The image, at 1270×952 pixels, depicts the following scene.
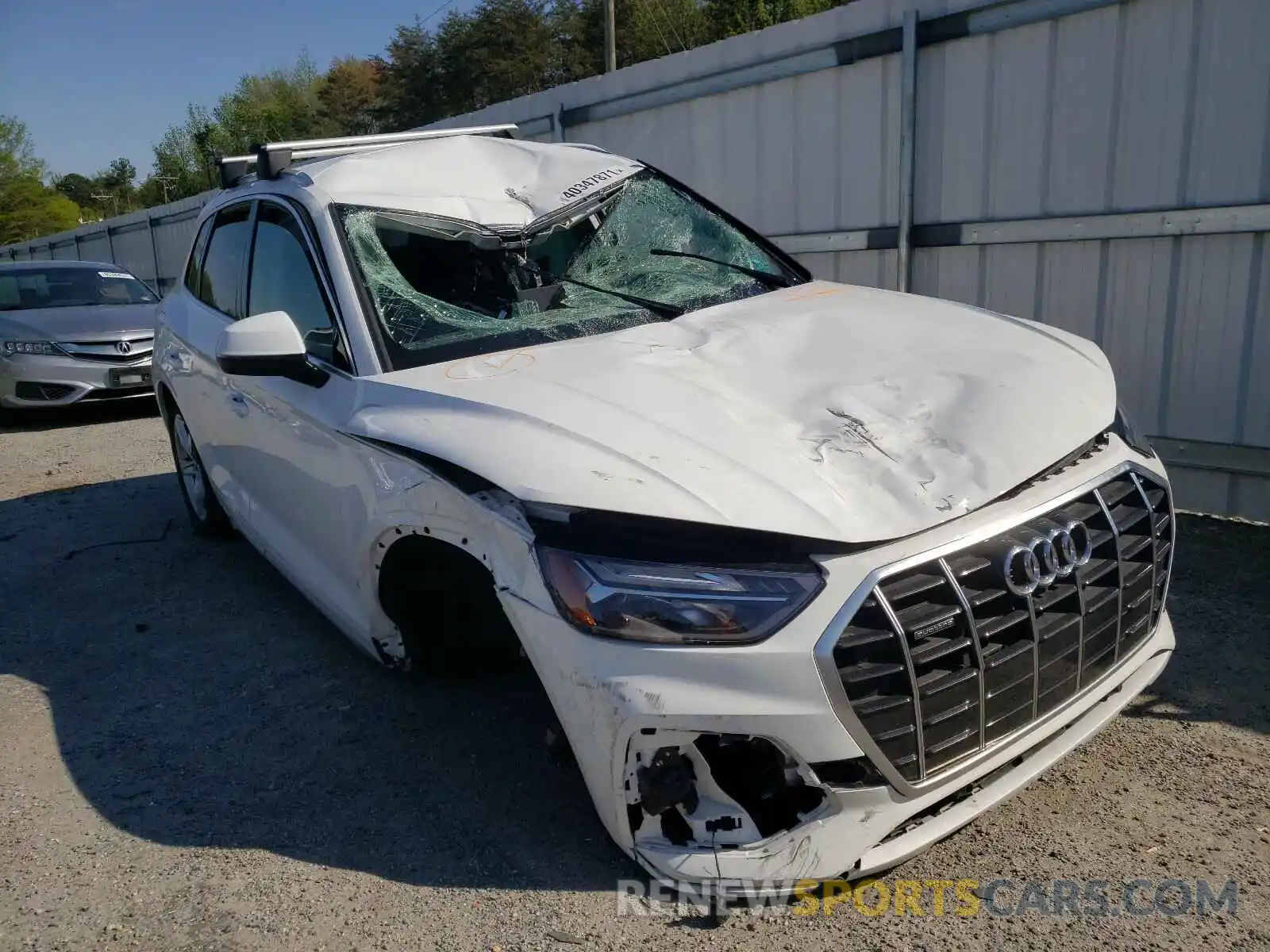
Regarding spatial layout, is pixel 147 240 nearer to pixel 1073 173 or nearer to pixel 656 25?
pixel 1073 173

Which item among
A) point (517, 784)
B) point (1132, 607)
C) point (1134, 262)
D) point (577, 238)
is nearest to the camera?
point (1132, 607)

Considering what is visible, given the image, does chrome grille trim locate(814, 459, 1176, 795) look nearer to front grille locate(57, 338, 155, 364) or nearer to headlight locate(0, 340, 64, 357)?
front grille locate(57, 338, 155, 364)

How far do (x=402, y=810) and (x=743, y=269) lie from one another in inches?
86.9

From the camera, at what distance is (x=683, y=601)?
6.61ft

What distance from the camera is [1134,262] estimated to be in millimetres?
4980

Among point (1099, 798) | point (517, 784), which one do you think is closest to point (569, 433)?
point (517, 784)

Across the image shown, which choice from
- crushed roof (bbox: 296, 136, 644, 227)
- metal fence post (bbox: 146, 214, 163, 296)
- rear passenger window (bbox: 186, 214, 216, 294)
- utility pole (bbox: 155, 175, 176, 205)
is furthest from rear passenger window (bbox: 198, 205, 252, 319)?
utility pole (bbox: 155, 175, 176, 205)

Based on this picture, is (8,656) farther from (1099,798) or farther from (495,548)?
(1099,798)

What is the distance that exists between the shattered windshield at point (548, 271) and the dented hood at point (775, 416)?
7.4 inches

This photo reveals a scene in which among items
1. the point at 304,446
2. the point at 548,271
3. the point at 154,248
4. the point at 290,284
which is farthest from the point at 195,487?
the point at 154,248

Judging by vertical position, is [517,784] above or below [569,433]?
below

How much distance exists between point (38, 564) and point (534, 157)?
352 cm

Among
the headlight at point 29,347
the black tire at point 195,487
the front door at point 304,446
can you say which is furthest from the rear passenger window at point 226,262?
the headlight at point 29,347

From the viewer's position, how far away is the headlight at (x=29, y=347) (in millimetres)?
9242
